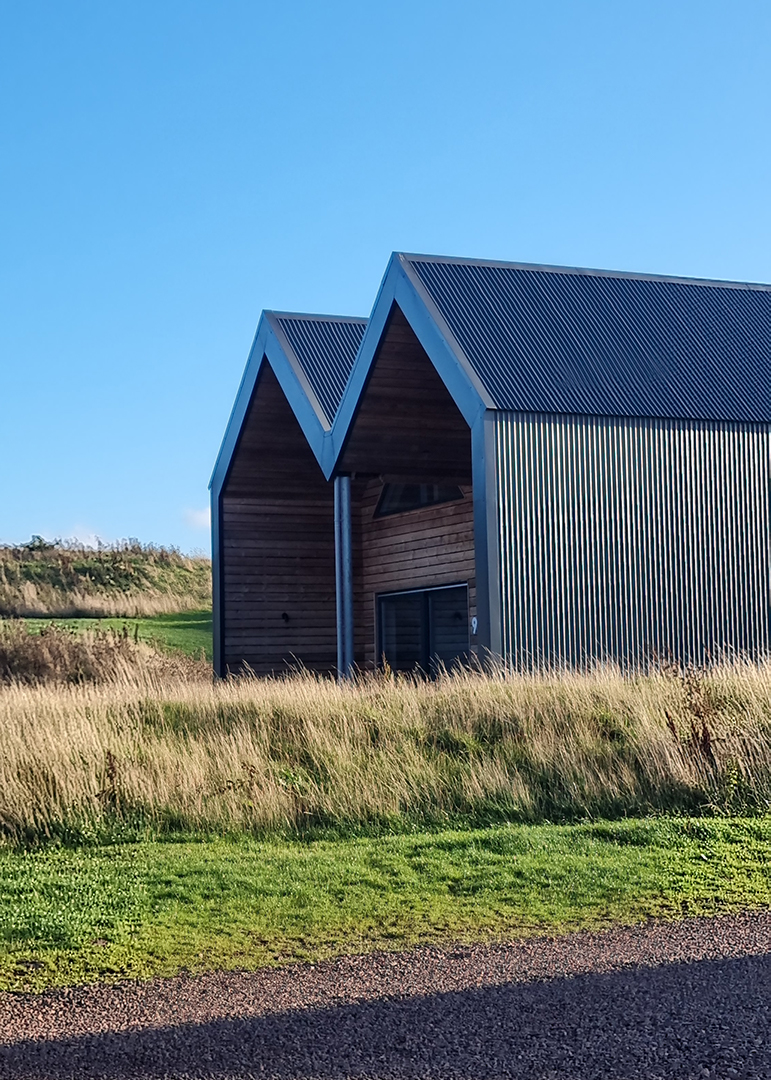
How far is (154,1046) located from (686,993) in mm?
2294

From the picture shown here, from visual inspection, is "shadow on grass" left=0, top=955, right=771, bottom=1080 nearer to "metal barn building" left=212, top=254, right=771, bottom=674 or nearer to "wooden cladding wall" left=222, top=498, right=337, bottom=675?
"metal barn building" left=212, top=254, right=771, bottom=674

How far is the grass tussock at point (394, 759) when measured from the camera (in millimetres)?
10176

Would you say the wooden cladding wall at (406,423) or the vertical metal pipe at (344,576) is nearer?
the wooden cladding wall at (406,423)

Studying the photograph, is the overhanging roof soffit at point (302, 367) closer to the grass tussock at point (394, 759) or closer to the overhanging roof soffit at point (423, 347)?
the overhanging roof soffit at point (423, 347)

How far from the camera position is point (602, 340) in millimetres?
19688

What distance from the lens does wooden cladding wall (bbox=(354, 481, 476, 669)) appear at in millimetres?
21578

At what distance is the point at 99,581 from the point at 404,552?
1929cm

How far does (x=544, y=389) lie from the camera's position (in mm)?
18047

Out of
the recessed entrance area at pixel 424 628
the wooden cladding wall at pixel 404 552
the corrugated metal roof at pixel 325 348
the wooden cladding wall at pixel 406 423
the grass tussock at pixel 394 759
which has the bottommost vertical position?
the grass tussock at pixel 394 759

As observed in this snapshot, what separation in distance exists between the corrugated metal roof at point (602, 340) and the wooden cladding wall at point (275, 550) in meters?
6.22

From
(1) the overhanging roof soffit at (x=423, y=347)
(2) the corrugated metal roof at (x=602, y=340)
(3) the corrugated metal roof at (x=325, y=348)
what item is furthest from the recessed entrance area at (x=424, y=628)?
(2) the corrugated metal roof at (x=602, y=340)

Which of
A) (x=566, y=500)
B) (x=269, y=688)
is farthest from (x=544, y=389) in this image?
(x=269, y=688)

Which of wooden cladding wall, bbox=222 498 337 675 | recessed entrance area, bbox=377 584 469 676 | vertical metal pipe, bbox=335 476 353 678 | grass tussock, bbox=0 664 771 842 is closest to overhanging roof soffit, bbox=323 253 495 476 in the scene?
vertical metal pipe, bbox=335 476 353 678

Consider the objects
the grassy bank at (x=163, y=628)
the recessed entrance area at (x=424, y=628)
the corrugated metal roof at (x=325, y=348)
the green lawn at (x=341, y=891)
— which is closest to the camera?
the green lawn at (x=341, y=891)
